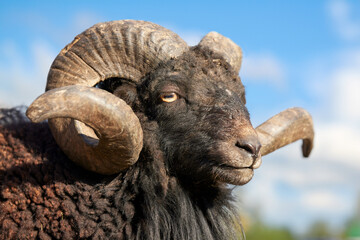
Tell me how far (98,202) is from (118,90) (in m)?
1.40

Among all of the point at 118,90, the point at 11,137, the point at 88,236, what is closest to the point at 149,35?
the point at 118,90

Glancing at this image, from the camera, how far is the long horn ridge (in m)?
6.94

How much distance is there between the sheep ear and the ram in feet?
2.41

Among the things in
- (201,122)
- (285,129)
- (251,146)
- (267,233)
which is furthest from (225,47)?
(267,233)

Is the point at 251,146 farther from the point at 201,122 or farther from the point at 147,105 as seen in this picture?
the point at 147,105

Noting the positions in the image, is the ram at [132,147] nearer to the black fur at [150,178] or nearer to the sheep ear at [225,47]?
the black fur at [150,178]

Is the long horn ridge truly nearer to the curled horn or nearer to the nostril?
the nostril

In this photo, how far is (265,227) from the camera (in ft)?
205

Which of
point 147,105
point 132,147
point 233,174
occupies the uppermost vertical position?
point 147,105

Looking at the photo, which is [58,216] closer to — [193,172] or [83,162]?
[83,162]

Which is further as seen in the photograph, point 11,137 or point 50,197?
point 11,137

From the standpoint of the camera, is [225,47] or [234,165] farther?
[225,47]

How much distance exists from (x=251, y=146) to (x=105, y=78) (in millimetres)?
1986

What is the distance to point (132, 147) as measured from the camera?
510 centimetres
